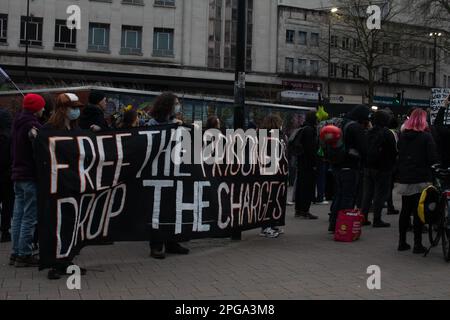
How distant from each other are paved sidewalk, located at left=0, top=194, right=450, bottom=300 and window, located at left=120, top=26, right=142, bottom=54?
1656 inches

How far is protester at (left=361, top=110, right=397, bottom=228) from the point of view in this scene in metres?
9.66

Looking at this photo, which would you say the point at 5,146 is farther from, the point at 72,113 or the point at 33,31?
the point at 33,31

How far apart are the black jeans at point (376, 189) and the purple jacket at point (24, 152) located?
5800mm

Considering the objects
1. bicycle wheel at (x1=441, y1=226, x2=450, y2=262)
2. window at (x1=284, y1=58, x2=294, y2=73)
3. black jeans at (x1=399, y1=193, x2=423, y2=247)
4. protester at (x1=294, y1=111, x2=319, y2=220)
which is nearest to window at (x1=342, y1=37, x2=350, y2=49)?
window at (x1=284, y1=58, x2=294, y2=73)

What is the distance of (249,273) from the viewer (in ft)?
21.2

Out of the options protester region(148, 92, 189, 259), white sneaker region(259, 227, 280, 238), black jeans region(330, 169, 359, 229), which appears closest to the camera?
protester region(148, 92, 189, 259)

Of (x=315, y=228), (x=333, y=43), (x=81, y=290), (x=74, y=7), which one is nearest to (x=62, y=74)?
(x=74, y=7)

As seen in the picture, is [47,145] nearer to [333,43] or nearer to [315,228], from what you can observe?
[315,228]

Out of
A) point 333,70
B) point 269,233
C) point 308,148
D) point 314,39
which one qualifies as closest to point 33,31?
point 314,39

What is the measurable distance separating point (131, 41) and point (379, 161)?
1635 inches

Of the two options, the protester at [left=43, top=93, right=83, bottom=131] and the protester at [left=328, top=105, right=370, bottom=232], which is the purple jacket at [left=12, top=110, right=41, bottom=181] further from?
the protester at [left=328, top=105, right=370, bottom=232]
